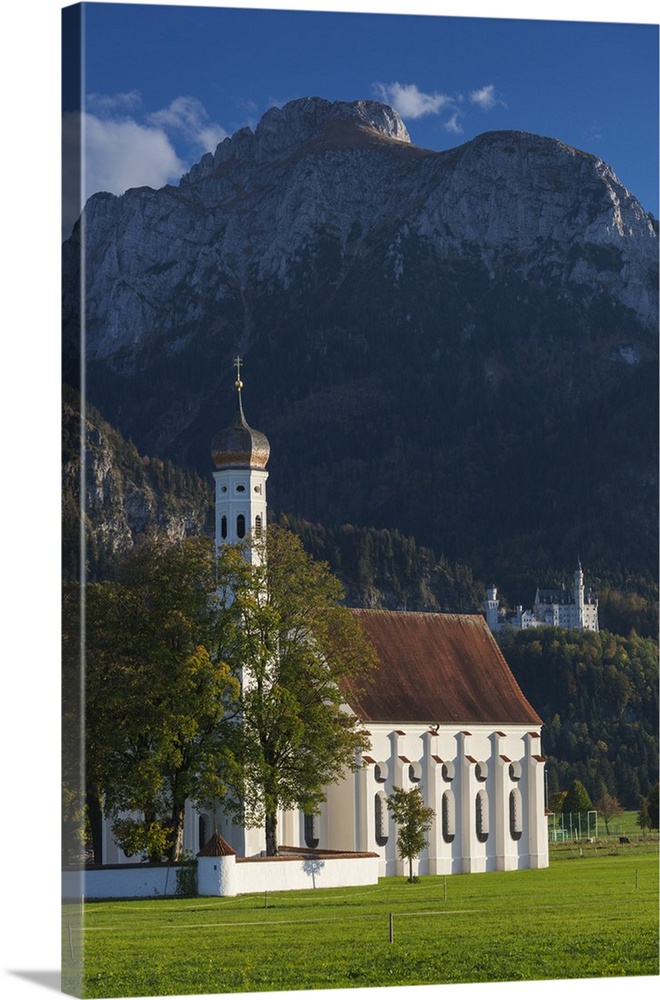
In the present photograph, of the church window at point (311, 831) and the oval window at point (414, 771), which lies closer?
the church window at point (311, 831)

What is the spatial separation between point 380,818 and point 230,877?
1349cm

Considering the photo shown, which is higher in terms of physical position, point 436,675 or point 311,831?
point 436,675

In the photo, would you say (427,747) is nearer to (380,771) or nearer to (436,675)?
(380,771)

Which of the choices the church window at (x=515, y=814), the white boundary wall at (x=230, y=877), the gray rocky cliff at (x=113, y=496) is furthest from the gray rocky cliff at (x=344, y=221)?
the church window at (x=515, y=814)

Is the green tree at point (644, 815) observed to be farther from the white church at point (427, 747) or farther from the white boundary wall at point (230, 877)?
the white church at point (427, 747)

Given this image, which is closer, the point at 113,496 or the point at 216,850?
the point at 113,496

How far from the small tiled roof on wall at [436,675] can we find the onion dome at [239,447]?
7.18 metres

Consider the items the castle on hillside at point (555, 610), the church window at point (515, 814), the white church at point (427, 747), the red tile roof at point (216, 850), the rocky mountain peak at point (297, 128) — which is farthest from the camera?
the church window at point (515, 814)

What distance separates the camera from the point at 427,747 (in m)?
65.1

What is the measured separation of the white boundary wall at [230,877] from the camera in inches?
1874

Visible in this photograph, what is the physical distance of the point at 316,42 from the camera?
32.3 meters

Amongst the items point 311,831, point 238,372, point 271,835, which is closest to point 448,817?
point 311,831

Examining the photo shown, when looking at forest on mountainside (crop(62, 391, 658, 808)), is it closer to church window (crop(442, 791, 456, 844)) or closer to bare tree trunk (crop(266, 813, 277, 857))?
church window (crop(442, 791, 456, 844))

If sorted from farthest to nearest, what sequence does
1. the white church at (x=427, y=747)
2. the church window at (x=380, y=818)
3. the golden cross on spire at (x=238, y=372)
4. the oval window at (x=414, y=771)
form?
the oval window at (x=414, y=771) < the church window at (x=380, y=818) < the white church at (x=427, y=747) < the golden cross on spire at (x=238, y=372)
